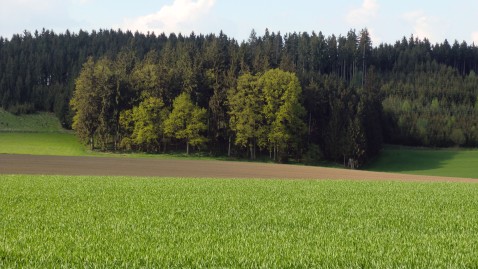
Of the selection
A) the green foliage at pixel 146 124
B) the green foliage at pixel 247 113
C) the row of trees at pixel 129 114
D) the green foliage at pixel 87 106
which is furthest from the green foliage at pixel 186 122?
the green foliage at pixel 87 106

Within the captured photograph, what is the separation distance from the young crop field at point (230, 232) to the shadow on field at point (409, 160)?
7254 cm

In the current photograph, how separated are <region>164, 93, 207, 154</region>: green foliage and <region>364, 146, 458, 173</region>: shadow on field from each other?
3236 centimetres

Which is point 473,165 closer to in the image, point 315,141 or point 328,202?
point 315,141

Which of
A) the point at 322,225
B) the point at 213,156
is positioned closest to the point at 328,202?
the point at 322,225

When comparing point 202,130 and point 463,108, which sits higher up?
point 463,108

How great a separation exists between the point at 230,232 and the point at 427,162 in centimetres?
9243

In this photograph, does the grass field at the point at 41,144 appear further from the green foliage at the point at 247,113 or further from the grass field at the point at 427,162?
the grass field at the point at 427,162

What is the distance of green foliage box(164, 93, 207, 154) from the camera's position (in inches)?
3565

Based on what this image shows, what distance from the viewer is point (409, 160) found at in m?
102

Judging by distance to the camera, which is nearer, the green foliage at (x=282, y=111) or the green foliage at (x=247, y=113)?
the green foliage at (x=282, y=111)

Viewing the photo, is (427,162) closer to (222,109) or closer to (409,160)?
(409,160)

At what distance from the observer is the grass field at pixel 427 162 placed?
293 feet

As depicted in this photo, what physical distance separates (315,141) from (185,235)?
87.8 m

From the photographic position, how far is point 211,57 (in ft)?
345
